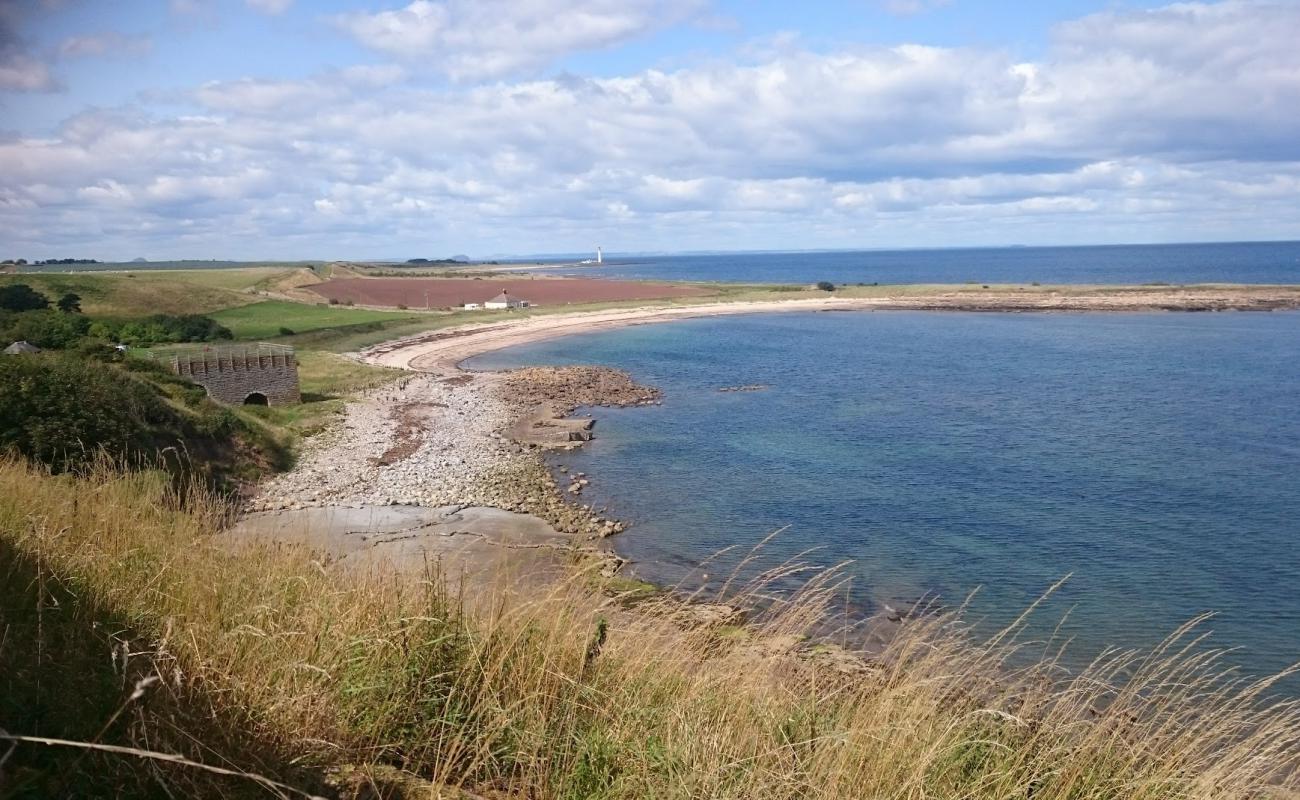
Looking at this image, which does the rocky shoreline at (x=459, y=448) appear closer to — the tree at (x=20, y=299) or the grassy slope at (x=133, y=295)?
the tree at (x=20, y=299)

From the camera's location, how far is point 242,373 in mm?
39656

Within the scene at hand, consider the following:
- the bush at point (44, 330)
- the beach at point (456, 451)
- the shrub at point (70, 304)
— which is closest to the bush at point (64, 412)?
the beach at point (456, 451)

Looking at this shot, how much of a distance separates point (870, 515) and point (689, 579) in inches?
333

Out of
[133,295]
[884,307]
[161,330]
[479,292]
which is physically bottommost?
[161,330]

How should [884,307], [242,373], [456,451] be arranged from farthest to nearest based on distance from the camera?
[884,307], [242,373], [456,451]

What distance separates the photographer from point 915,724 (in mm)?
5164

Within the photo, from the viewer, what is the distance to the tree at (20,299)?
211 ft

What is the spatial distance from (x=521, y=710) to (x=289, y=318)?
91.0 metres

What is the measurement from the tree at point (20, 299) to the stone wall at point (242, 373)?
116ft

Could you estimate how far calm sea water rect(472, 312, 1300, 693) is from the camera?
69.6ft

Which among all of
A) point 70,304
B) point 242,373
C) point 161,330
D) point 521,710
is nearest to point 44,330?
point 242,373

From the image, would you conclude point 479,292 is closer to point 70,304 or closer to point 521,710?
point 70,304

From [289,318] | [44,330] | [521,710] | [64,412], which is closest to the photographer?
[521,710]

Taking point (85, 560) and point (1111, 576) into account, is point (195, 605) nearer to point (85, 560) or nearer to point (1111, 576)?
point (85, 560)
